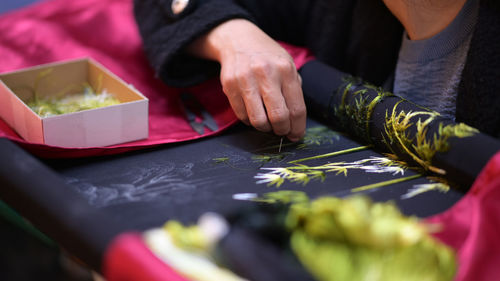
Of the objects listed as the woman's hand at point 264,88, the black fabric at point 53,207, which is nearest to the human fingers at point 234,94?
the woman's hand at point 264,88

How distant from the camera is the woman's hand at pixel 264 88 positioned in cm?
61

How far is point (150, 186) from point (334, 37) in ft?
1.47

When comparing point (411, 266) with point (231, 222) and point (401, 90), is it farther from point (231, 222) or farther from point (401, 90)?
point (401, 90)

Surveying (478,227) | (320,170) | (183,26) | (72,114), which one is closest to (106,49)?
(183,26)

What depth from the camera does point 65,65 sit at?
69 centimetres

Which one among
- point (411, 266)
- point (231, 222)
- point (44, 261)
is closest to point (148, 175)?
point (231, 222)

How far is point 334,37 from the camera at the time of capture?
841 millimetres

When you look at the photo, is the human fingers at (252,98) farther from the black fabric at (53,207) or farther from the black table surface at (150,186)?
the black fabric at (53,207)

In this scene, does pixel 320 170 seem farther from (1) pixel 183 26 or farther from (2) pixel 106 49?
(2) pixel 106 49

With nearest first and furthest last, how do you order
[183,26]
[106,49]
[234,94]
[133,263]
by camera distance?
[133,263]
[234,94]
[183,26]
[106,49]

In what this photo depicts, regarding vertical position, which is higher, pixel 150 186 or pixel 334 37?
pixel 334 37

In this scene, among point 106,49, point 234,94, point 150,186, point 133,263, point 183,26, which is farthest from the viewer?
point 106,49

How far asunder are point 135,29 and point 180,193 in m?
0.46

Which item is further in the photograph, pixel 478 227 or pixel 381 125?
pixel 381 125
